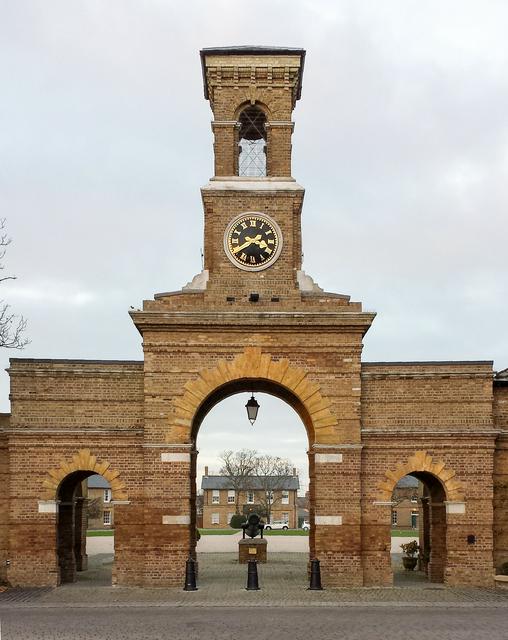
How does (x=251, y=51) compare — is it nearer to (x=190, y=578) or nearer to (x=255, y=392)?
(x=255, y=392)

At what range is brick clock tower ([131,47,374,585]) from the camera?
71.9ft

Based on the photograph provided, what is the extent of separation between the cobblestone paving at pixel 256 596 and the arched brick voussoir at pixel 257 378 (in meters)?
3.87

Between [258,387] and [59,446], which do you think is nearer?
[59,446]

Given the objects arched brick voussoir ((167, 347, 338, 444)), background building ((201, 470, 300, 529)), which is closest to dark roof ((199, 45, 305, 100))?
arched brick voussoir ((167, 347, 338, 444))

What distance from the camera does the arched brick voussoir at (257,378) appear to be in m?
22.2

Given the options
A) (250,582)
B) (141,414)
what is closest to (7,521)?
(141,414)

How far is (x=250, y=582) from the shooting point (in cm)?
2120

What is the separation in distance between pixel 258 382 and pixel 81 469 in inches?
208

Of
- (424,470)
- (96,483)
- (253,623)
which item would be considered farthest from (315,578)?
(96,483)

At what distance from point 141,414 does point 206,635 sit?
8.66 m

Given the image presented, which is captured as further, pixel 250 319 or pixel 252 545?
pixel 252 545

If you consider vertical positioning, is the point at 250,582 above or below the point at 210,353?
below

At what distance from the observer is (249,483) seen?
88312 mm

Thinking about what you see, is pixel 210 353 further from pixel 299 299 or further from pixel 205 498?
pixel 205 498
